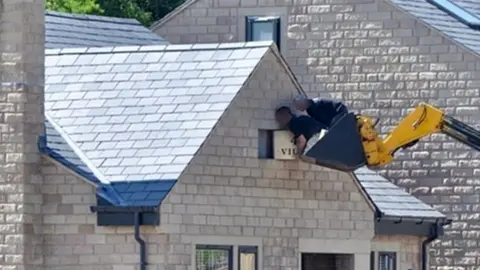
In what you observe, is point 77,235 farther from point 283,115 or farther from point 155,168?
point 283,115

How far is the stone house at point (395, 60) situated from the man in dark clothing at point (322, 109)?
260 inches

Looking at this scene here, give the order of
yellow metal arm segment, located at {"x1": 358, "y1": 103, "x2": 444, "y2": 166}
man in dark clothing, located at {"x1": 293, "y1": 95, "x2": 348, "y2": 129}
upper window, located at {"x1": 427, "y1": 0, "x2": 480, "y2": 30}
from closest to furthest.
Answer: man in dark clothing, located at {"x1": 293, "y1": 95, "x2": 348, "y2": 129} < yellow metal arm segment, located at {"x1": 358, "y1": 103, "x2": 444, "y2": 166} < upper window, located at {"x1": 427, "y1": 0, "x2": 480, "y2": 30}

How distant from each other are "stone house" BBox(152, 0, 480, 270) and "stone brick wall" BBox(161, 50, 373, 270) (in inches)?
205

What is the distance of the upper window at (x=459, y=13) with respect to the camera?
4309 cm

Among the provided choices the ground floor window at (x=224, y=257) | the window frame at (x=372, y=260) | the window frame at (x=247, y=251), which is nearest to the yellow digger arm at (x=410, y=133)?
the window frame at (x=372, y=260)

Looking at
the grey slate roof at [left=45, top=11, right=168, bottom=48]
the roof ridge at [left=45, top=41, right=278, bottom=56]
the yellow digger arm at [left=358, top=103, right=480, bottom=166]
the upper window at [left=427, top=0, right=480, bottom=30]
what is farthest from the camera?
the upper window at [left=427, top=0, right=480, bottom=30]

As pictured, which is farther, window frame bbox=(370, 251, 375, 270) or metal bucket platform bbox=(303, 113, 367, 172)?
window frame bbox=(370, 251, 375, 270)

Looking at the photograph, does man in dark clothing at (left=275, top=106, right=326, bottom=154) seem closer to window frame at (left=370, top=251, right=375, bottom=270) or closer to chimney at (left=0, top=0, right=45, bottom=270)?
window frame at (left=370, top=251, right=375, bottom=270)

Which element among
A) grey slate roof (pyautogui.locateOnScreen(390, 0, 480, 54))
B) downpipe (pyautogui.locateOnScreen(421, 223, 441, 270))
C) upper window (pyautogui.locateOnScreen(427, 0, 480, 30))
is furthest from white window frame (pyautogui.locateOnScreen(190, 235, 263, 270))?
upper window (pyautogui.locateOnScreen(427, 0, 480, 30))

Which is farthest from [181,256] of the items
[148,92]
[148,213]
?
[148,92]

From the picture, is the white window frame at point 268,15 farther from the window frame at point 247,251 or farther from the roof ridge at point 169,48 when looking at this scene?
the window frame at point 247,251

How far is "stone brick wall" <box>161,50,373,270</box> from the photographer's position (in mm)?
33250

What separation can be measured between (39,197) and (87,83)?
2599 mm

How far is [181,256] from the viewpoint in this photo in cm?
3309
